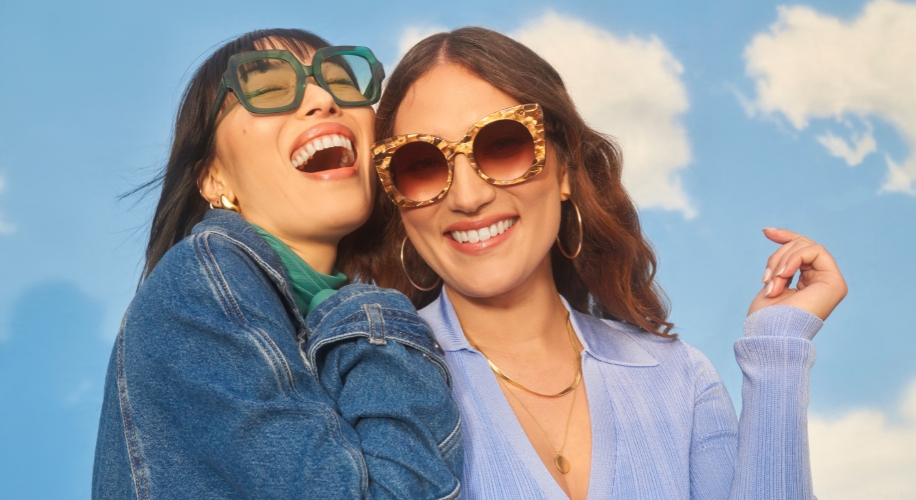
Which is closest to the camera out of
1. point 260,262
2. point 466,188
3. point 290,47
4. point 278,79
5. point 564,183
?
point 260,262

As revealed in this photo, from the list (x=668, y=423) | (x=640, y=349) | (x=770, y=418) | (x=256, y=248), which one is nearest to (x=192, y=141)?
(x=256, y=248)

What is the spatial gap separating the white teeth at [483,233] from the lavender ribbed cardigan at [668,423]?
13.1 inches

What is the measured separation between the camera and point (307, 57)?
2.66 meters

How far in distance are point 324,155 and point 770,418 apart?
5.15ft

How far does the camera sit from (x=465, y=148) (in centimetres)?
243

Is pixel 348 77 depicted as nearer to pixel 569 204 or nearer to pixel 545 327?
pixel 569 204

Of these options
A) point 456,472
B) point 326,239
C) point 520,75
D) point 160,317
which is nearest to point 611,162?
point 520,75

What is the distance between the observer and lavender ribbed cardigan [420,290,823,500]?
231cm

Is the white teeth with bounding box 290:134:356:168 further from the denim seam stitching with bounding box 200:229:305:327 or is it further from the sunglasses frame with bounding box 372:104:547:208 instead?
the denim seam stitching with bounding box 200:229:305:327

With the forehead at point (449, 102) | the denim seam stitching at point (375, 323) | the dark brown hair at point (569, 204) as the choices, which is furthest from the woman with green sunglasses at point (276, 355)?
the dark brown hair at point (569, 204)

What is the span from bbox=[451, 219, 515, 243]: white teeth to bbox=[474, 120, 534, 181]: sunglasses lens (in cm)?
14

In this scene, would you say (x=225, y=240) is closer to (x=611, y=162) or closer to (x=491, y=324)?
(x=491, y=324)

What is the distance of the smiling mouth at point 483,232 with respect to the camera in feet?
8.18

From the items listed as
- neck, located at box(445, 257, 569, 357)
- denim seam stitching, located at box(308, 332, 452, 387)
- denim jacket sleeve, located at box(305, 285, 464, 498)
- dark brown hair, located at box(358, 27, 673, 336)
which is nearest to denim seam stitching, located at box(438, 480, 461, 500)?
denim jacket sleeve, located at box(305, 285, 464, 498)
